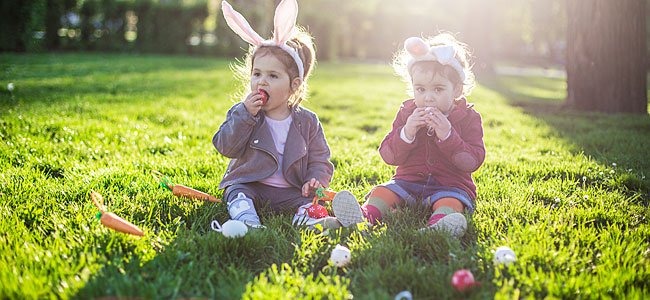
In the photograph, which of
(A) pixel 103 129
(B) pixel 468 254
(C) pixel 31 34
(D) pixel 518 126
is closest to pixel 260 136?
(B) pixel 468 254

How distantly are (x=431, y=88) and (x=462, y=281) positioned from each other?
1333 mm

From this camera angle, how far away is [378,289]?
87.2 inches

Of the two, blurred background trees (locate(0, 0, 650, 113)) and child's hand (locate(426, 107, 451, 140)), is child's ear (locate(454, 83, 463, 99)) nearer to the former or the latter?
child's hand (locate(426, 107, 451, 140))

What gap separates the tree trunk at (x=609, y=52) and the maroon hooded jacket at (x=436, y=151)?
167 inches

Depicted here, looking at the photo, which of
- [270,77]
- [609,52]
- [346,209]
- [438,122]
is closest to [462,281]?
[346,209]

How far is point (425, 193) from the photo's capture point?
3.38 meters

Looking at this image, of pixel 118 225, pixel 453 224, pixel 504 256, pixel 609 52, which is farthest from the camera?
pixel 609 52

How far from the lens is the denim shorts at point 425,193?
3236 millimetres

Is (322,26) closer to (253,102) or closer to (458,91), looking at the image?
(458,91)

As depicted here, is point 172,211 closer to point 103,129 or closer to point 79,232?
point 79,232

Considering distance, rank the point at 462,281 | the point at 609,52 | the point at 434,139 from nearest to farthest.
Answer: the point at 462,281
the point at 434,139
the point at 609,52

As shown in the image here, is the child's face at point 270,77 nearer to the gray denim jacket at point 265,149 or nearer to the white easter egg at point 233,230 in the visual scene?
the gray denim jacket at point 265,149

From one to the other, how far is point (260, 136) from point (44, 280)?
57.5 inches

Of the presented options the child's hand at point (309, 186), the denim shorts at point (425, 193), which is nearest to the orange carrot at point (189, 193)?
the child's hand at point (309, 186)
